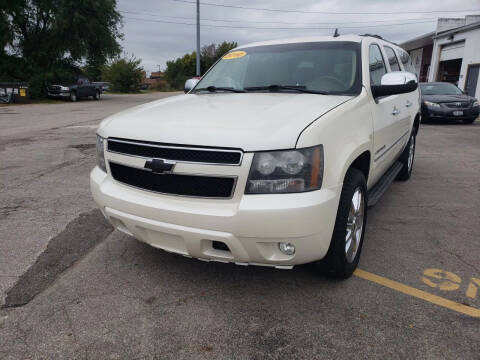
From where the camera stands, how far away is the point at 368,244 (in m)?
3.39

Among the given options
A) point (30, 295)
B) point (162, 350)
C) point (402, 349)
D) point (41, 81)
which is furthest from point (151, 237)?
point (41, 81)

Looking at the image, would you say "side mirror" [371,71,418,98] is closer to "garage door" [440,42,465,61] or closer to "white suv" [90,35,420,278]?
"white suv" [90,35,420,278]

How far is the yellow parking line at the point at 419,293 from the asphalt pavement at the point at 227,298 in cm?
1

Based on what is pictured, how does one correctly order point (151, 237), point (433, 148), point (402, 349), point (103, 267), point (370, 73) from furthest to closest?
1. point (433, 148)
2. point (370, 73)
3. point (103, 267)
4. point (151, 237)
5. point (402, 349)

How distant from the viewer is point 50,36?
88.0 ft

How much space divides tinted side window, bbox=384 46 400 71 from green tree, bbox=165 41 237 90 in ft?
198

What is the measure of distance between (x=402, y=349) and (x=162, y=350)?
1296 mm

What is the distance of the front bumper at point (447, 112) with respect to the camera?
12.4 metres

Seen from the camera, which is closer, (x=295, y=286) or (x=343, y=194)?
(x=343, y=194)

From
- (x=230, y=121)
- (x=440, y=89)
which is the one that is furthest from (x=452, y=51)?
(x=230, y=121)

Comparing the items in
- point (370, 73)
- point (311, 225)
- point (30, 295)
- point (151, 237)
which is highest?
point (370, 73)

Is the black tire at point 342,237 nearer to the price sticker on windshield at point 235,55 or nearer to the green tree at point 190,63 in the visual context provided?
the price sticker on windshield at point 235,55

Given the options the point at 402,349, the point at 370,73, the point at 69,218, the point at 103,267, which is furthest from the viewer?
the point at 69,218

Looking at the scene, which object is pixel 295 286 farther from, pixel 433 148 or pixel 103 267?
pixel 433 148
